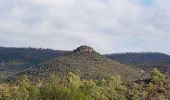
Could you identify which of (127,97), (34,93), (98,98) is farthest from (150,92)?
(34,93)

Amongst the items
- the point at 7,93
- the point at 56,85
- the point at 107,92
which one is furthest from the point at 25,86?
the point at 56,85

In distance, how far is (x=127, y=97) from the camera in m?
192

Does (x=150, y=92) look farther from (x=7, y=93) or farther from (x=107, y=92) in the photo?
(x=7, y=93)

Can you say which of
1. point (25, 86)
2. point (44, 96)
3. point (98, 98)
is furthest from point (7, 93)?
point (44, 96)

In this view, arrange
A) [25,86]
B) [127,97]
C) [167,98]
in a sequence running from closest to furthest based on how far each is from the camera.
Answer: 1. [25,86]
2. [167,98]
3. [127,97]

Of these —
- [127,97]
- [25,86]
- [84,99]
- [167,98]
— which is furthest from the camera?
[127,97]

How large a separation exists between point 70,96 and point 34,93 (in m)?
13.3

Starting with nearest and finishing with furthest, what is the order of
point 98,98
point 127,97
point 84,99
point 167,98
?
point 84,99 → point 98,98 → point 167,98 → point 127,97

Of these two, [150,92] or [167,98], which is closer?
[167,98]

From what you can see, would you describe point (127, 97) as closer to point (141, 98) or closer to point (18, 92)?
point (141, 98)

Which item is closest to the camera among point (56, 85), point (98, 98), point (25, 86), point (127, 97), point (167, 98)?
point (56, 85)

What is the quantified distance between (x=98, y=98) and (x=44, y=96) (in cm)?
4450

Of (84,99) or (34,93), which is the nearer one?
(84,99)

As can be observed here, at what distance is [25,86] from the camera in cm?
16212
